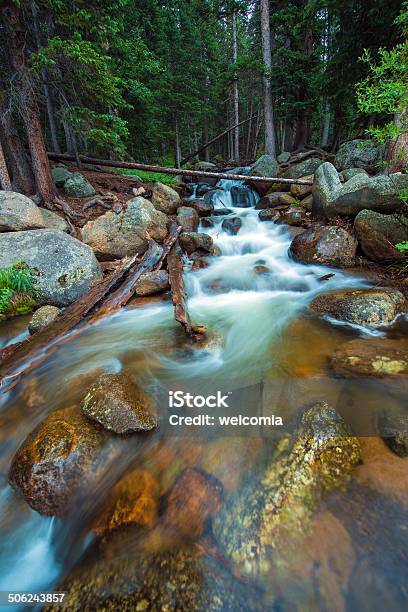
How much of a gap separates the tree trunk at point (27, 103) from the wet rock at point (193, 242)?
4212 millimetres

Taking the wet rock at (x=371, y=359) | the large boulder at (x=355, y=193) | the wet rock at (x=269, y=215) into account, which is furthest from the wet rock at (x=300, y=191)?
the wet rock at (x=371, y=359)

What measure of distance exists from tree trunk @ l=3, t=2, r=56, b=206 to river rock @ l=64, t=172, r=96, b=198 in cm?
114

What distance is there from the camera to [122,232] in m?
7.39

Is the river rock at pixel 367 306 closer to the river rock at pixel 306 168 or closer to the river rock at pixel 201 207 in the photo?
the river rock at pixel 201 207

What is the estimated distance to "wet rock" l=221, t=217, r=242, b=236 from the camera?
980cm

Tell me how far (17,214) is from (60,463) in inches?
232

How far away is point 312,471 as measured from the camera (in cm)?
226

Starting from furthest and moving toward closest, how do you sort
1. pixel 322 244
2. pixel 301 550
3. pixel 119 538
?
pixel 322 244, pixel 119 538, pixel 301 550

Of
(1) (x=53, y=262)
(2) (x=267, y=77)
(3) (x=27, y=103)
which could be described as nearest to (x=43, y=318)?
(1) (x=53, y=262)

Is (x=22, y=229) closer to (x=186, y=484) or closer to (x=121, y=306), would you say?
(x=121, y=306)

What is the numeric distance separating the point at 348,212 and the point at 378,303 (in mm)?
3509

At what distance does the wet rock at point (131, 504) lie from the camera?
2.13m

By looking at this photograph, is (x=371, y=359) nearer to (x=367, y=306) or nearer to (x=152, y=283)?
(x=367, y=306)

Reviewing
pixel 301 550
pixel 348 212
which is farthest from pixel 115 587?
pixel 348 212
